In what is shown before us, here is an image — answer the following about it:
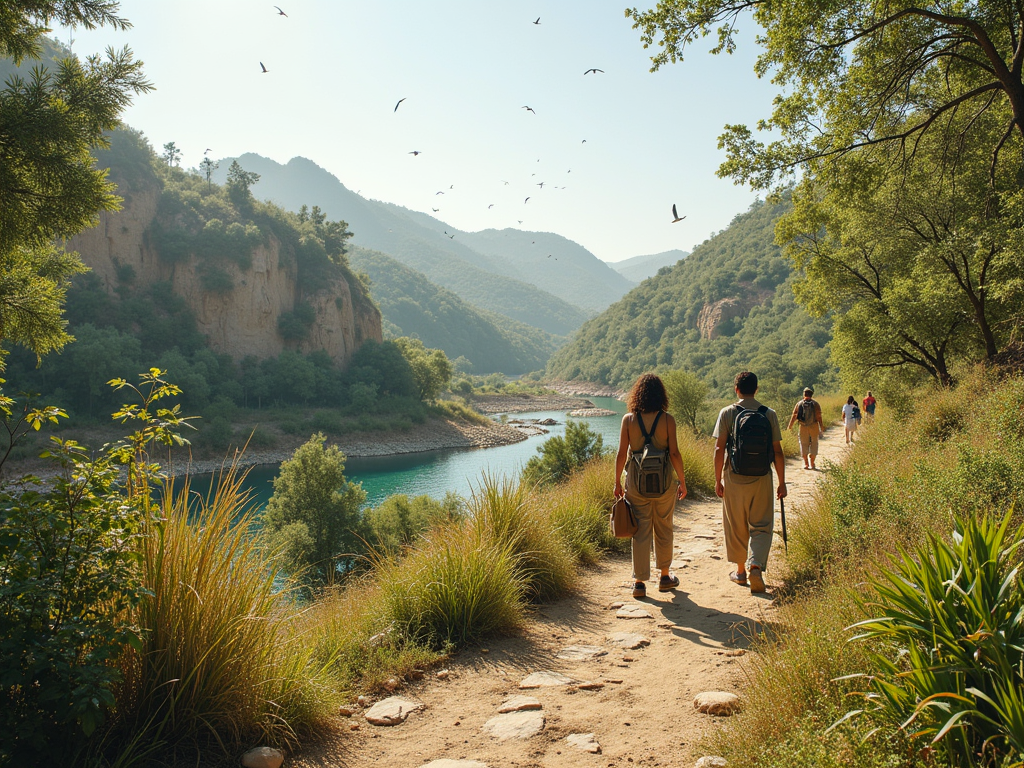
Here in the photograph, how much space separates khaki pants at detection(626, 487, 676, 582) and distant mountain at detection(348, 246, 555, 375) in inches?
4694

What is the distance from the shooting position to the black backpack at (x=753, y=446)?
4.67 m

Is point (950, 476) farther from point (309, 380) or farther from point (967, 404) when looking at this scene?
point (309, 380)

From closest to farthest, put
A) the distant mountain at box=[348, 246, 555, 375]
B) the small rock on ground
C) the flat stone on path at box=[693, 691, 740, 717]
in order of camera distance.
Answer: the small rock on ground, the flat stone on path at box=[693, 691, 740, 717], the distant mountain at box=[348, 246, 555, 375]

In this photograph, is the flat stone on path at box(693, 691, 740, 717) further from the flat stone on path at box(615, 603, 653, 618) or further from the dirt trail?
the flat stone on path at box(615, 603, 653, 618)

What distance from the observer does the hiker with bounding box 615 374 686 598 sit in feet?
15.4

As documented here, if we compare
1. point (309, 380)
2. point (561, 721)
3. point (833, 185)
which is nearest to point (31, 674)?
point (561, 721)

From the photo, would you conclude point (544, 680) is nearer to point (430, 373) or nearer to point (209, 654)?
point (209, 654)

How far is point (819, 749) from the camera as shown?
6.17ft

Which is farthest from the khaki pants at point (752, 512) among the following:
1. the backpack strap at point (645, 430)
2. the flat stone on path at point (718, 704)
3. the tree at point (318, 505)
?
the tree at point (318, 505)

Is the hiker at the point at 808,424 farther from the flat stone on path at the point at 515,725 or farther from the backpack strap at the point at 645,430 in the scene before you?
the flat stone on path at the point at 515,725

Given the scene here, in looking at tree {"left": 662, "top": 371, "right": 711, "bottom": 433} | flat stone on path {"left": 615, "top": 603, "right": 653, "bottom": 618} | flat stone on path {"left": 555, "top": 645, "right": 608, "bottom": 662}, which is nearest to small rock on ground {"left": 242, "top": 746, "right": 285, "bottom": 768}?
flat stone on path {"left": 555, "top": 645, "right": 608, "bottom": 662}

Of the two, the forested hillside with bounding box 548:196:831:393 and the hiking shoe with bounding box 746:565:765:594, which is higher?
the forested hillside with bounding box 548:196:831:393

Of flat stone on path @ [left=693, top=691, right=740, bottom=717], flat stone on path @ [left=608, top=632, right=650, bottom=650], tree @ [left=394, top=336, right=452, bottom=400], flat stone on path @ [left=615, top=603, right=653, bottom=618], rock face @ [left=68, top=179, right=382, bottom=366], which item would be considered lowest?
flat stone on path @ [left=615, top=603, right=653, bottom=618]

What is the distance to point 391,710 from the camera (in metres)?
3.20
